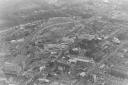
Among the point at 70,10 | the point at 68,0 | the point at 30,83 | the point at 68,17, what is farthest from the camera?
the point at 68,0

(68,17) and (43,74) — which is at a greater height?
(68,17)

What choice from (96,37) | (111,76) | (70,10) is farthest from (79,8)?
(111,76)

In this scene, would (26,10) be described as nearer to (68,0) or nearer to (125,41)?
(68,0)

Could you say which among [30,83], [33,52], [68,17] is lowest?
[30,83]

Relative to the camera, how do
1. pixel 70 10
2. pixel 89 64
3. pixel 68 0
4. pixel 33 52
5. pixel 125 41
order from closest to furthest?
pixel 89 64, pixel 33 52, pixel 125 41, pixel 70 10, pixel 68 0

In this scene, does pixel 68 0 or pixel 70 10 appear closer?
pixel 70 10

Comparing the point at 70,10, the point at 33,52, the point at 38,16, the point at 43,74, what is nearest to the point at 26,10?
the point at 38,16

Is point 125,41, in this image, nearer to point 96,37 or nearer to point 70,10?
point 96,37
